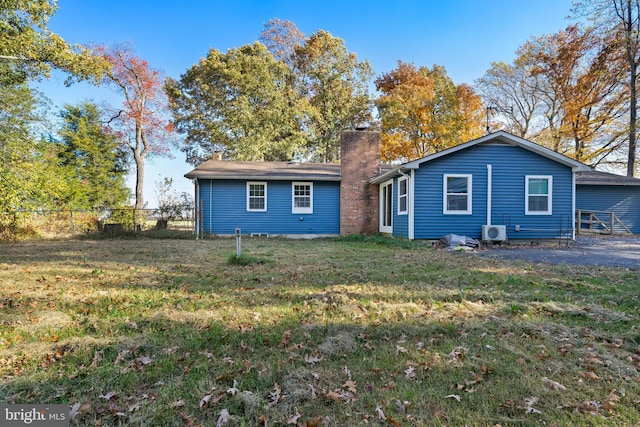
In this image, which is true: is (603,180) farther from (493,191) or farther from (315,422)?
(315,422)

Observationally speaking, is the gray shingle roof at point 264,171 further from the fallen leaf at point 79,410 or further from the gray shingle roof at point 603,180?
the fallen leaf at point 79,410

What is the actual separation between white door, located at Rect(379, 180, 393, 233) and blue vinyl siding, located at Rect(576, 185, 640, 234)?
10292 mm

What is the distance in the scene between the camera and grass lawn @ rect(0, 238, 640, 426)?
218 cm

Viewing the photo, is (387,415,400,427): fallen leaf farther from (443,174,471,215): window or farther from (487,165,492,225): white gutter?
(487,165,492,225): white gutter

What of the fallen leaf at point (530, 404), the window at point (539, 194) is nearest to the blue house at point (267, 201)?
the window at point (539, 194)

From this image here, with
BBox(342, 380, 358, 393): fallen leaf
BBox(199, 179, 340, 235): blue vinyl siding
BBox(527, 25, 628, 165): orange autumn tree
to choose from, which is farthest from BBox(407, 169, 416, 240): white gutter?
BBox(527, 25, 628, 165): orange autumn tree

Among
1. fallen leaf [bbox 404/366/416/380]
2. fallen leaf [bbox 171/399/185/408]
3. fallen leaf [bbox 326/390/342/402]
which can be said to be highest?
fallen leaf [bbox 404/366/416/380]

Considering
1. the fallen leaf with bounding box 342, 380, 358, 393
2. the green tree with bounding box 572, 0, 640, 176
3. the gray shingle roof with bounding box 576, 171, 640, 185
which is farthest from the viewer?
the green tree with bounding box 572, 0, 640, 176

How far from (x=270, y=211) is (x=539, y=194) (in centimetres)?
1086

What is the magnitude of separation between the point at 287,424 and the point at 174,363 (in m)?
1.29

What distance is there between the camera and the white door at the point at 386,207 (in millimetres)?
14016

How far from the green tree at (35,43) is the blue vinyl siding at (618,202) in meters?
23.1

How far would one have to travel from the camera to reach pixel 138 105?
22.8 metres

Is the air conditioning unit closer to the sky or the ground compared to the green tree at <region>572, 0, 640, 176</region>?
closer to the ground
